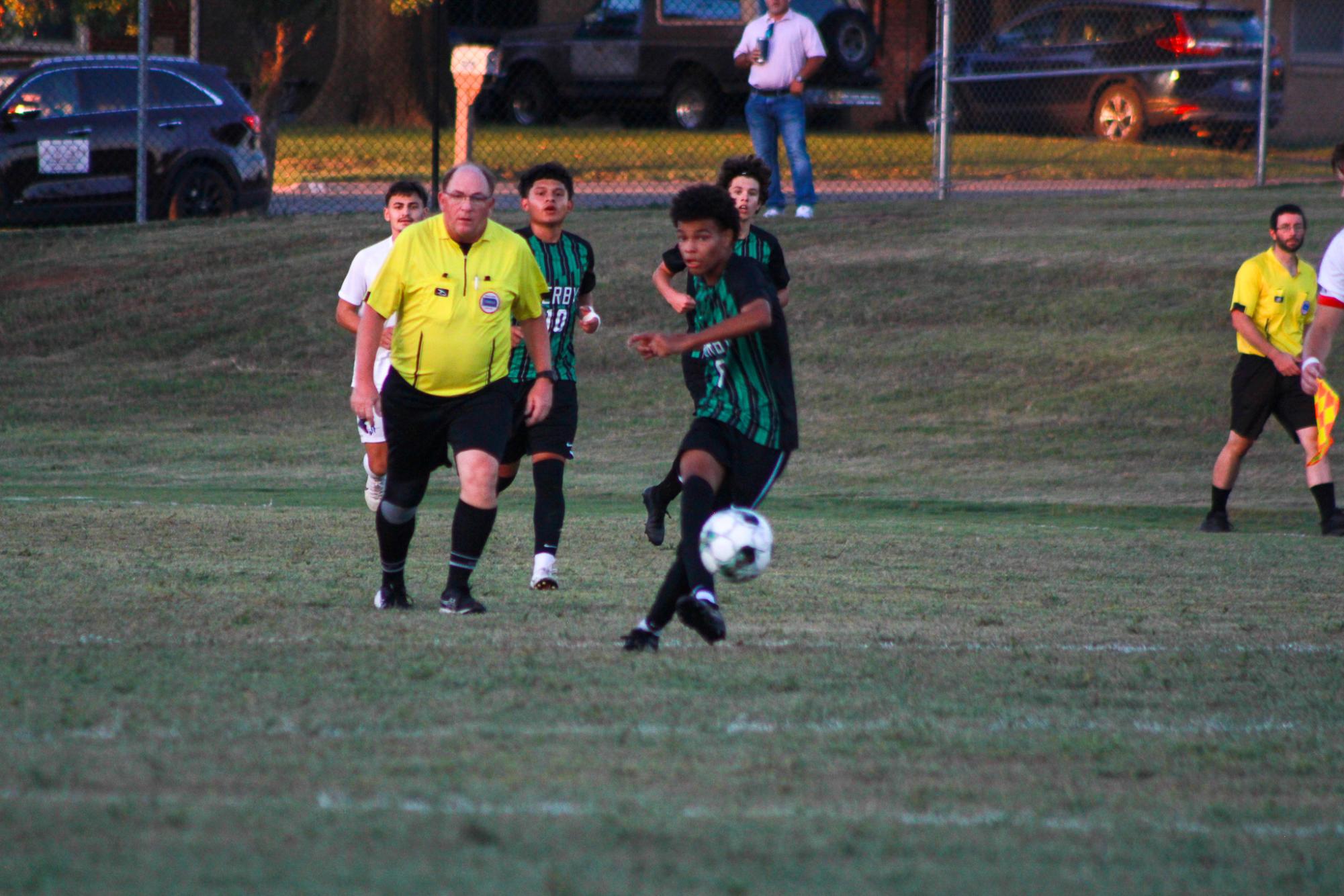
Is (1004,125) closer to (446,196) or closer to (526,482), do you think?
(526,482)

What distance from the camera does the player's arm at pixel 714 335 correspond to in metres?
5.44

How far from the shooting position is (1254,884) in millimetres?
3500

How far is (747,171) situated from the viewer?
8117mm

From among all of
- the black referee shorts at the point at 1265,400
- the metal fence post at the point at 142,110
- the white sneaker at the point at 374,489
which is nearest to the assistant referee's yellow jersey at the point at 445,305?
the white sneaker at the point at 374,489

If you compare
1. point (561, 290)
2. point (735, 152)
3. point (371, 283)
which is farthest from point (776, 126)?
point (561, 290)

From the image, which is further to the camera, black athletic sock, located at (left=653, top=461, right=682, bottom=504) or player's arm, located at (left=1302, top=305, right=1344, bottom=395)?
player's arm, located at (left=1302, top=305, right=1344, bottom=395)

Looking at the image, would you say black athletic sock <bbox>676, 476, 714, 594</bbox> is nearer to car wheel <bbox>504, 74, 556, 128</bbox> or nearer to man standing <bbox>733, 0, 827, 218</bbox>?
man standing <bbox>733, 0, 827, 218</bbox>

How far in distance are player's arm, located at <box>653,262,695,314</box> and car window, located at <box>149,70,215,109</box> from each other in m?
11.7

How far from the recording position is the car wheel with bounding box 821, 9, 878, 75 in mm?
23344

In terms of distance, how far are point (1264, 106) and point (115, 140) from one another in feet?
40.5

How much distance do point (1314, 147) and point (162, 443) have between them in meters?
15.7

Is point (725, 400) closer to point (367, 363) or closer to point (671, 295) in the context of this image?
point (671, 295)

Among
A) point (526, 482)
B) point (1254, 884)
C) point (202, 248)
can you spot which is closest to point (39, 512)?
point (526, 482)

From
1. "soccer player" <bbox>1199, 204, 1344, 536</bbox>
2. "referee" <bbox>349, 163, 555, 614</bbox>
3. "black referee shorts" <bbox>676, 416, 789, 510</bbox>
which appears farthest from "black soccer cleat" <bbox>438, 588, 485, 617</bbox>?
"soccer player" <bbox>1199, 204, 1344, 536</bbox>
